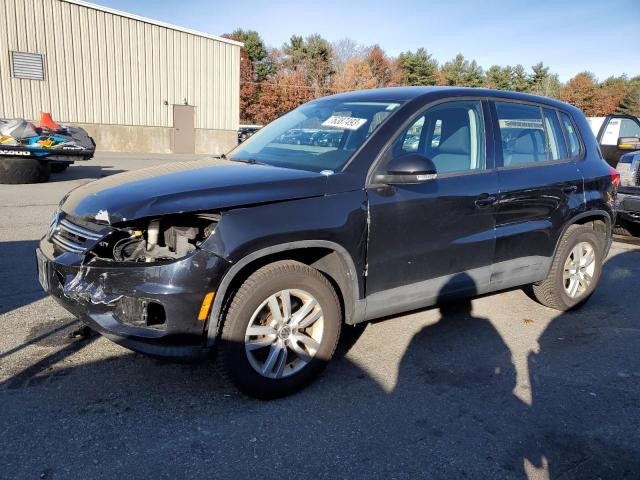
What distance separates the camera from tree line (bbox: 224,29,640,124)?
47812 millimetres

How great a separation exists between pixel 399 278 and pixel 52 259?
2129mm

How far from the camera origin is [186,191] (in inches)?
110

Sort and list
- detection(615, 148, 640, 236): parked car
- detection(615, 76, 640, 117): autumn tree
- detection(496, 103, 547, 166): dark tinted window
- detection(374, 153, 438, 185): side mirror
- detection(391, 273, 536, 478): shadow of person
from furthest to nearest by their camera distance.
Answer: detection(615, 76, 640, 117): autumn tree, detection(615, 148, 640, 236): parked car, detection(496, 103, 547, 166): dark tinted window, detection(374, 153, 438, 185): side mirror, detection(391, 273, 536, 478): shadow of person

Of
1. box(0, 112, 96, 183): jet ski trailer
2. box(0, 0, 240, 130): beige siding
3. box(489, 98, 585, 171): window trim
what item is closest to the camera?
box(489, 98, 585, 171): window trim

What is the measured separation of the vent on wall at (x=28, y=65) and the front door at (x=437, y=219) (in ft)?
71.3

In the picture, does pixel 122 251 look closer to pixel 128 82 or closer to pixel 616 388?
pixel 616 388

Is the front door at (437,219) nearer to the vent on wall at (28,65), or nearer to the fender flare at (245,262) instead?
the fender flare at (245,262)

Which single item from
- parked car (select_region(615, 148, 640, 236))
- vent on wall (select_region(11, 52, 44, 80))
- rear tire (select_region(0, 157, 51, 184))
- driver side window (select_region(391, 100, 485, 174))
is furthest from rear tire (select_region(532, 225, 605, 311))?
vent on wall (select_region(11, 52, 44, 80))

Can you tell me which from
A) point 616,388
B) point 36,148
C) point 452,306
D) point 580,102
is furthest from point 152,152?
point 580,102

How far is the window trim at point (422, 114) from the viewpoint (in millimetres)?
3193

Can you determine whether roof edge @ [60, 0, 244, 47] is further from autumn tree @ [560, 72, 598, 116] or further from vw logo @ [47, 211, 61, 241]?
autumn tree @ [560, 72, 598, 116]

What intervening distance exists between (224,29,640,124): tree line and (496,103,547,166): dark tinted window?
43962 mm

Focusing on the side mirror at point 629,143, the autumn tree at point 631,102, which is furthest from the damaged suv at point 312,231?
the autumn tree at point 631,102

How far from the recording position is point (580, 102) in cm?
6044
